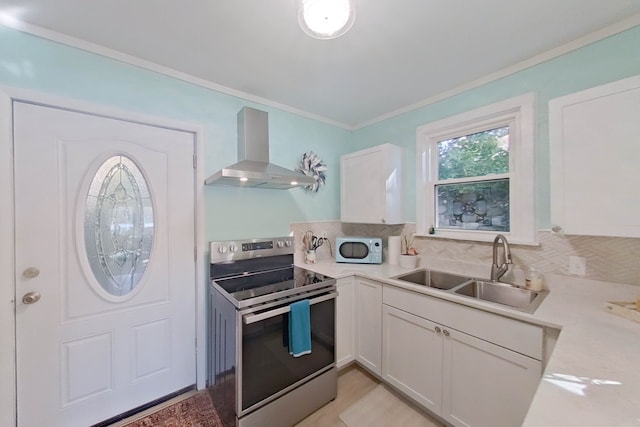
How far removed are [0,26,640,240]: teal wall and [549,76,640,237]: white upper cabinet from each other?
1.19ft

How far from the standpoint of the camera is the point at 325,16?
1121 mm

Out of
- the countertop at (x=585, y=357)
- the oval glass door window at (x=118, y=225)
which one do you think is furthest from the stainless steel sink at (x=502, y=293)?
the oval glass door window at (x=118, y=225)

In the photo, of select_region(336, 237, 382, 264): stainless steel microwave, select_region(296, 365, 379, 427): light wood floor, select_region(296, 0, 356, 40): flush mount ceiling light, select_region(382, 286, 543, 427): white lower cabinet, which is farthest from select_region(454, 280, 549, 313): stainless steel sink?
select_region(296, 0, 356, 40): flush mount ceiling light

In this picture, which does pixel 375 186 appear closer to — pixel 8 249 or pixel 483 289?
pixel 483 289

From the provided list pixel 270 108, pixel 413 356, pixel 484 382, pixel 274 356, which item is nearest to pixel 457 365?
pixel 484 382

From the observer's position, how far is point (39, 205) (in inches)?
57.3

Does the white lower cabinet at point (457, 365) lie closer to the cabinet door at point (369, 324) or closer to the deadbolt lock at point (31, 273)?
Result: the cabinet door at point (369, 324)

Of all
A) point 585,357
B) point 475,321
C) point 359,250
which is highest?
point 359,250

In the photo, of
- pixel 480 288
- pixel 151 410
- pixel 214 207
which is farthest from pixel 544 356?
pixel 151 410

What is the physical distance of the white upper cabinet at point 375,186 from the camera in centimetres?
243

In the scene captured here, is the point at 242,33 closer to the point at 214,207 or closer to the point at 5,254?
the point at 214,207

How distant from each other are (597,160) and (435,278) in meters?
1.32

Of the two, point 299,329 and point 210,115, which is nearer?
point 299,329

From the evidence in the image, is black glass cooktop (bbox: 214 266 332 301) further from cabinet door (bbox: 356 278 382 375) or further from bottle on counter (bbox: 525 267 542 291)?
bottle on counter (bbox: 525 267 542 291)
